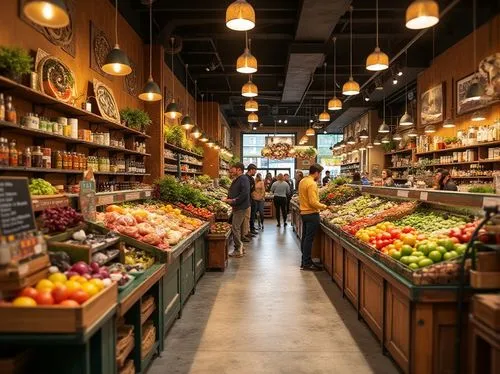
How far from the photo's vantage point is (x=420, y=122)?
1395 centimetres

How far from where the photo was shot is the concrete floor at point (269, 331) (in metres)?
3.77

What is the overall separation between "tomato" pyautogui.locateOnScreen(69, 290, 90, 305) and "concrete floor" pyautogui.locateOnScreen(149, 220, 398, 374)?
1559mm

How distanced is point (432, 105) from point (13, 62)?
1153cm

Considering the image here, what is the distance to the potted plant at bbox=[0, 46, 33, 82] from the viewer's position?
4.38m

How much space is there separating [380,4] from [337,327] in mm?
7073

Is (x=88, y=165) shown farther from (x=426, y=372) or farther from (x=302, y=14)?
(x=426, y=372)

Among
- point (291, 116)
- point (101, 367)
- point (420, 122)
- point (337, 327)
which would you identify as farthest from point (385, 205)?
point (291, 116)

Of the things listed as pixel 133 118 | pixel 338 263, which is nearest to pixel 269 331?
pixel 338 263

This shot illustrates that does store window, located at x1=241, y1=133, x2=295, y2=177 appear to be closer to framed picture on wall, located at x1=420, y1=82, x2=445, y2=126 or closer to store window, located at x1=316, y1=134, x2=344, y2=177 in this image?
store window, located at x1=316, y1=134, x2=344, y2=177

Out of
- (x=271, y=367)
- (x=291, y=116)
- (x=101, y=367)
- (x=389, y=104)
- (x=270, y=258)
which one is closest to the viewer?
(x=101, y=367)

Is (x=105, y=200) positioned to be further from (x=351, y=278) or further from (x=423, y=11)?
(x=423, y=11)

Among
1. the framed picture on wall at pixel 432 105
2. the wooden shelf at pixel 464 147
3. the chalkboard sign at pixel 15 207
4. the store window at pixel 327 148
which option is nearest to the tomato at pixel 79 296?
the chalkboard sign at pixel 15 207

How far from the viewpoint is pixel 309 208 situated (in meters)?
7.59

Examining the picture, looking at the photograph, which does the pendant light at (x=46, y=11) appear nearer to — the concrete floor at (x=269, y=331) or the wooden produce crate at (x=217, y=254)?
the concrete floor at (x=269, y=331)
